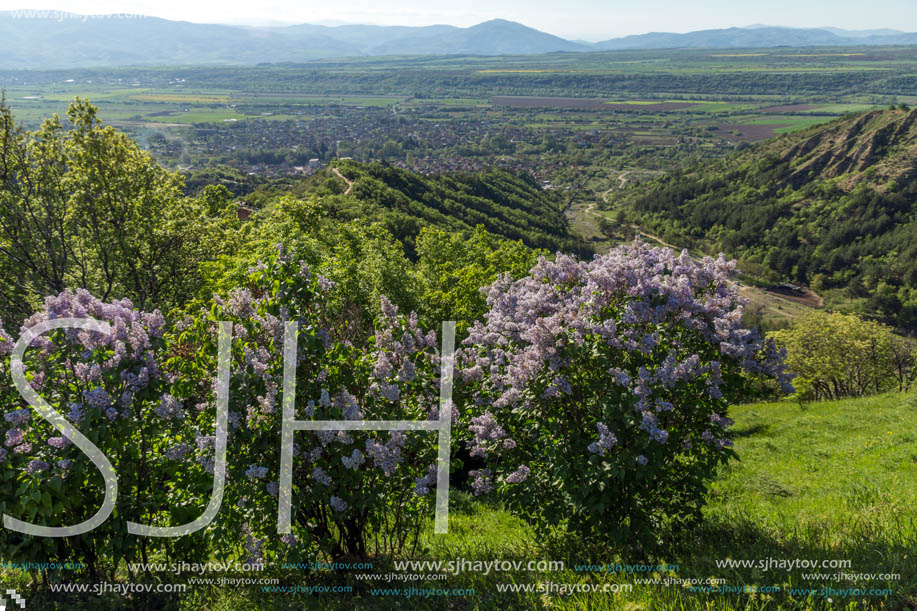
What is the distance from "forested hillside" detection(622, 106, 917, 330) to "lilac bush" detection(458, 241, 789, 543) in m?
132

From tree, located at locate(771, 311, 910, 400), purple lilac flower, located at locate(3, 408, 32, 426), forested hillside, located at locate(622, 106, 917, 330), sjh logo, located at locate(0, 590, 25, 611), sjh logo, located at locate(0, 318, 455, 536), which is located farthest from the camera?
forested hillside, located at locate(622, 106, 917, 330)

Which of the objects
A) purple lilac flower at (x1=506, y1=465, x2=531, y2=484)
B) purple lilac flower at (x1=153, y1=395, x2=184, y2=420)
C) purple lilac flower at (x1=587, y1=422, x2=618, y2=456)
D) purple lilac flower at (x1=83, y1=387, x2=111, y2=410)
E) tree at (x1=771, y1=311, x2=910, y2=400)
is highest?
purple lilac flower at (x1=83, y1=387, x2=111, y2=410)

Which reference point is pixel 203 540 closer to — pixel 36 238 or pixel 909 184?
pixel 36 238

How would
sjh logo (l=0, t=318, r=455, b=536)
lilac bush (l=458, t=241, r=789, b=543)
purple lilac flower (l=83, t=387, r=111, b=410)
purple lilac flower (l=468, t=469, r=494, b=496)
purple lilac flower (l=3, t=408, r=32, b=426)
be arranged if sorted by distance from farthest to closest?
purple lilac flower (l=468, t=469, r=494, b=496)
lilac bush (l=458, t=241, r=789, b=543)
sjh logo (l=0, t=318, r=455, b=536)
purple lilac flower (l=83, t=387, r=111, b=410)
purple lilac flower (l=3, t=408, r=32, b=426)

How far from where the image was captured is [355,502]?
6.37m

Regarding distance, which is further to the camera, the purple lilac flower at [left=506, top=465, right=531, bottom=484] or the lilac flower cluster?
the purple lilac flower at [left=506, top=465, right=531, bottom=484]

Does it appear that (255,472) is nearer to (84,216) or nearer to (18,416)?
(18,416)

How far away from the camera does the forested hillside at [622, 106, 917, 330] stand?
125 meters

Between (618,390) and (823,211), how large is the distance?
183390 mm

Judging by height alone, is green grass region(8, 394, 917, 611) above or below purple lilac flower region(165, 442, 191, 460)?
below

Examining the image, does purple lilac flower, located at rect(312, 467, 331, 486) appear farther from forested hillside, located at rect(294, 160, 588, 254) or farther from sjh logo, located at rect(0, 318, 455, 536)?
forested hillside, located at rect(294, 160, 588, 254)

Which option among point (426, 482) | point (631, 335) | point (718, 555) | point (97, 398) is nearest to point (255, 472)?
point (97, 398)

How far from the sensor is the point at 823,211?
154m

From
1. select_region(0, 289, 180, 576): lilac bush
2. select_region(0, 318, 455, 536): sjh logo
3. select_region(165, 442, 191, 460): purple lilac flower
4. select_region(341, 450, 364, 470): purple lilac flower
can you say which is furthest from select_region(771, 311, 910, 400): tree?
select_region(0, 289, 180, 576): lilac bush
